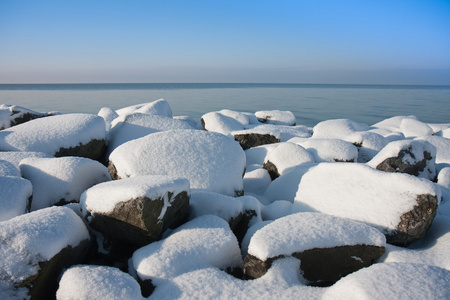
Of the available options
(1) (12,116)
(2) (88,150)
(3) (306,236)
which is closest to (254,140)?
(2) (88,150)

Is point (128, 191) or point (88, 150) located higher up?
point (128, 191)

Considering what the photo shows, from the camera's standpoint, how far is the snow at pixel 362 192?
270cm

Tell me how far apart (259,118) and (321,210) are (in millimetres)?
6365

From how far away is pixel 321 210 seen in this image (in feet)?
9.98

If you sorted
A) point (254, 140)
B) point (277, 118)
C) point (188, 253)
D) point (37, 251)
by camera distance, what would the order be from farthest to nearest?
1. point (277, 118)
2. point (254, 140)
3. point (188, 253)
4. point (37, 251)

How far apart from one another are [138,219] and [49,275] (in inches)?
24.5

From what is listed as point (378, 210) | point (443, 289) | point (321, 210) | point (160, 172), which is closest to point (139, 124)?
point (160, 172)

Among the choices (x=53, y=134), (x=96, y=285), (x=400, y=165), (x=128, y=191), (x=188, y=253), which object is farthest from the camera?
(x=53, y=134)

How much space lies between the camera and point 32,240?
1997 millimetres

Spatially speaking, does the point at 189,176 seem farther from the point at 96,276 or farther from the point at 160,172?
the point at 96,276

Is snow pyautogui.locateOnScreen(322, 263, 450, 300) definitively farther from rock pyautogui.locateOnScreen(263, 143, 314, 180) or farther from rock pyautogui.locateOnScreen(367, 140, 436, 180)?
rock pyautogui.locateOnScreen(263, 143, 314, 180)

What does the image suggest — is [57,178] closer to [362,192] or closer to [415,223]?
[362,192]

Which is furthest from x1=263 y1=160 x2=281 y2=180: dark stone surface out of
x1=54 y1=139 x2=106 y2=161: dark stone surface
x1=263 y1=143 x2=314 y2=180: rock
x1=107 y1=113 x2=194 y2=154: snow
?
x1=54 y1=139 x2=106 y2=161: dark stone surface

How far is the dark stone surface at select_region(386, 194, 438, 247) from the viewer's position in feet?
8.53
